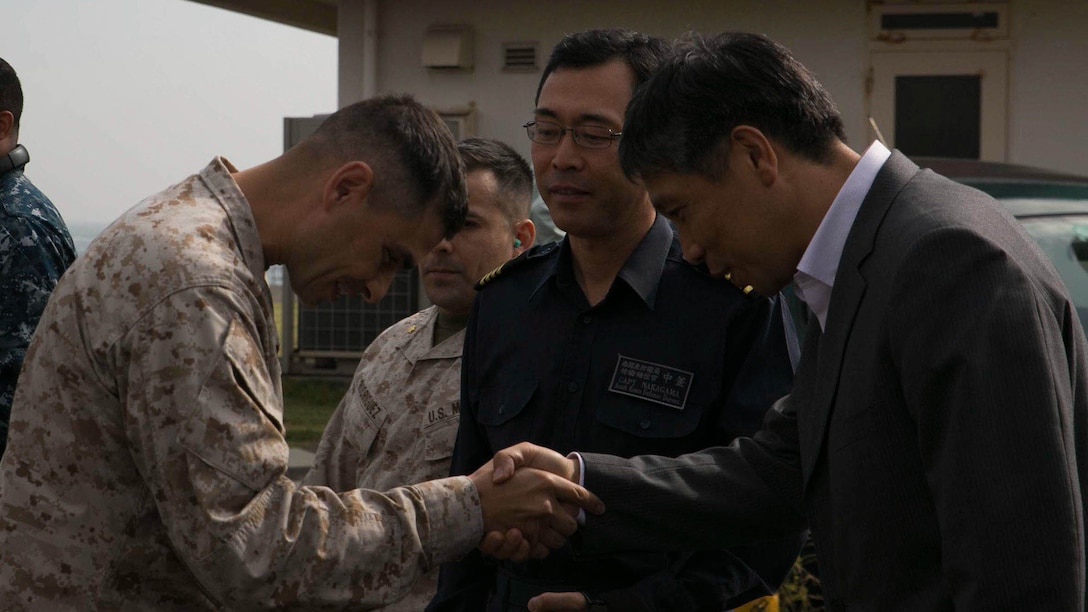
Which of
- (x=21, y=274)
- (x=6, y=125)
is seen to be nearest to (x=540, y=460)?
(x=21, y=274)

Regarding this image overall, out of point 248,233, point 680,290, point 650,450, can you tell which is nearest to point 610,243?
point 680,290

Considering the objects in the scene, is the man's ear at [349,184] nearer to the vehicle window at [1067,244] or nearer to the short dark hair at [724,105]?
the short dark hair at [724,105]

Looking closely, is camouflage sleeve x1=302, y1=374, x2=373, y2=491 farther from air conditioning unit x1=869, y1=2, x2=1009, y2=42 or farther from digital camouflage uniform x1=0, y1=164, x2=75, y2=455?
air conditioning unit x1=869, y1=2, x2=1009, y2=42

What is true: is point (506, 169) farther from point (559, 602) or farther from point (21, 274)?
point (21, 274)

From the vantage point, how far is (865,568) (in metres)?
2.08

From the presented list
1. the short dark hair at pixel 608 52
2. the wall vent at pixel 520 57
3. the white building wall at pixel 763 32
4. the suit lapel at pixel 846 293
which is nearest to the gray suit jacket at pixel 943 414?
the suit lapel at pixel 846 293

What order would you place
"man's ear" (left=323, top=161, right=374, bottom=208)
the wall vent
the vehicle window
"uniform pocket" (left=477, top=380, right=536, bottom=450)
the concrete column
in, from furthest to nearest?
the concrete column < the wall vent < the vehicle window < "uniform pocket" (left=477, top=380, right=536, bottom=450) < "man's ear" (left=323, top=161, right=374, bottom=208)

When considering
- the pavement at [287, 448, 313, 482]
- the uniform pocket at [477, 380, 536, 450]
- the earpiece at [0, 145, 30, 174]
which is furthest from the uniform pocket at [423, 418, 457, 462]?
the pavement at [287, 448, 313, 482]

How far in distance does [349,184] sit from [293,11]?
10.7 metres

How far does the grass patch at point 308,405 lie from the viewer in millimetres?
9773

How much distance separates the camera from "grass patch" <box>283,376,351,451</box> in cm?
977

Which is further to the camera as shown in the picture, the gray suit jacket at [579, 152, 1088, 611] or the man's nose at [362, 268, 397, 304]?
the man's nose at [362, 268, 397, 304]

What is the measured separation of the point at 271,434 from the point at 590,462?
849 millimetres

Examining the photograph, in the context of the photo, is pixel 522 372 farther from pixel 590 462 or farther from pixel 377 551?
pixel 377 551
